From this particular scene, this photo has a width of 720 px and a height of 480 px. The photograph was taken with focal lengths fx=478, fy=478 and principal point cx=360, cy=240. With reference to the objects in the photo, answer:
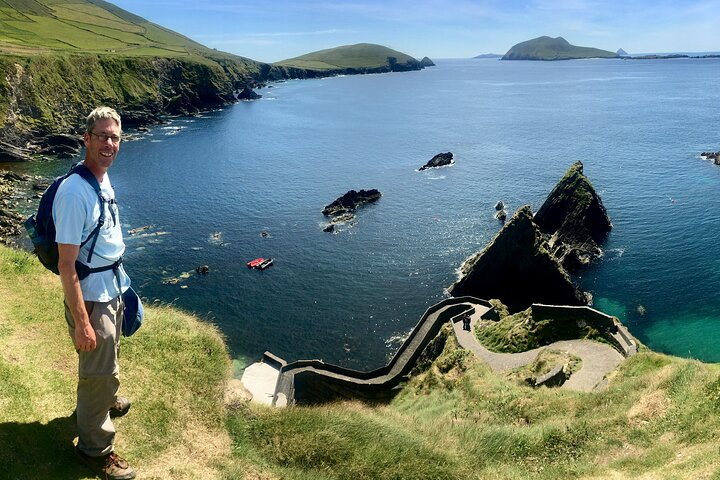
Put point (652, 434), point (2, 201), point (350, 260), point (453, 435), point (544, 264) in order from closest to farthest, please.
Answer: point (453, 435) → point (652, 434) → point (544, 264) → point (350, 260) → point (2, 201)

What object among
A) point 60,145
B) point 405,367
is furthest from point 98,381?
point 60,145

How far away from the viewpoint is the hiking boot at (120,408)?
31.1ft

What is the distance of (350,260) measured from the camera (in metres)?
59.9

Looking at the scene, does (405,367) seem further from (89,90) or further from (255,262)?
(89,90)

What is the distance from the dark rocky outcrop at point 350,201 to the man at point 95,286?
66708 mm

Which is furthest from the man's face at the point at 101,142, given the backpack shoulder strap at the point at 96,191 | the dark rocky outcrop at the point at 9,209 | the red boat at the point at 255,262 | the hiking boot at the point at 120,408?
the dark rocky outcrop at the point at 9,209

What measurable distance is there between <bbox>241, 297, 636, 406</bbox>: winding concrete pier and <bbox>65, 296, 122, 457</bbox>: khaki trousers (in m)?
24.1

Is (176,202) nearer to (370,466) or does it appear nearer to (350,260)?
(350,260)

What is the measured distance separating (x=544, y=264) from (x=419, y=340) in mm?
20103

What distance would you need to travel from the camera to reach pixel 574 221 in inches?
2525

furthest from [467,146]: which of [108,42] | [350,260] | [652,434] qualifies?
[108,42]

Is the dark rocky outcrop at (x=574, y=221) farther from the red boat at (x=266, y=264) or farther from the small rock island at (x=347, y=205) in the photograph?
the red boat at (x=266, y=264)

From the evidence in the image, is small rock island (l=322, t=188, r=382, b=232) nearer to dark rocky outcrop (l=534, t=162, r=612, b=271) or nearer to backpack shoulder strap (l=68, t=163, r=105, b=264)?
dark rocky outcrop (l=534, t=162, r=612, b=271)

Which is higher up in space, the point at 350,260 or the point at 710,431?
the point at 710,431
